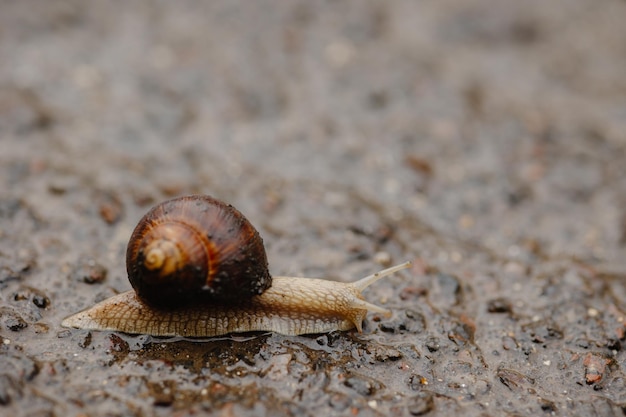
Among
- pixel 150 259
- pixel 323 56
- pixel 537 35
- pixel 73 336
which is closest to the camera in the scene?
pixel 150 259

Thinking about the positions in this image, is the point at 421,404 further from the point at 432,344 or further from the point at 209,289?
the point at 209,289

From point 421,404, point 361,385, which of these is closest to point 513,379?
point 421,404

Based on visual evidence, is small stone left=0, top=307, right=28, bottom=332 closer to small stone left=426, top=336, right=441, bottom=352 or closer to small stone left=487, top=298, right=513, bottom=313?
small stone left=426, top=336, right=441, bottom=352

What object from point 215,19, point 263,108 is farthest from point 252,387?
point 215,19

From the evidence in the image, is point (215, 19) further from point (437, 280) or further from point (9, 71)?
point (437, 280)

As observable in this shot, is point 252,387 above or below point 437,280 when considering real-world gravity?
below

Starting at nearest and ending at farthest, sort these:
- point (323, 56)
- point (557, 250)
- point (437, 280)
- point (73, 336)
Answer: point (73, 336) → point (437, 280) → point (557, 250) → point (323, 56)

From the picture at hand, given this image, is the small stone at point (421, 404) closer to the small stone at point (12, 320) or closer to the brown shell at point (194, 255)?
the brown shell at point (194, 255)
